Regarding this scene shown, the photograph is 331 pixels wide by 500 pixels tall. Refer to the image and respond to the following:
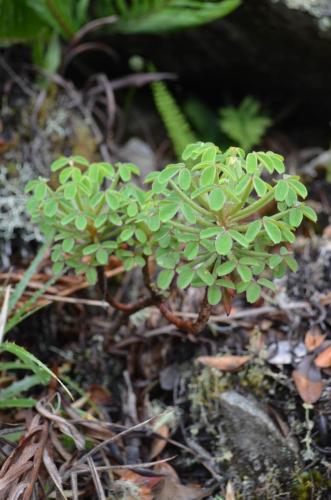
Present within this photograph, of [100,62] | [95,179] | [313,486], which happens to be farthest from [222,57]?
[313,486]

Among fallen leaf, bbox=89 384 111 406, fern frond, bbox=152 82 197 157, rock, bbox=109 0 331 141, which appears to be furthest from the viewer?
fern frond, bbox=152 82 197 157

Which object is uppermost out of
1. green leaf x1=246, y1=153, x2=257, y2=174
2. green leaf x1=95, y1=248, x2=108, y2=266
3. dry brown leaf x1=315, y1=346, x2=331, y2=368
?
green leaf x1=246, y1=153, x2=257, y2=174

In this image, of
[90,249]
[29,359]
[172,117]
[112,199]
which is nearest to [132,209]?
[112,199]

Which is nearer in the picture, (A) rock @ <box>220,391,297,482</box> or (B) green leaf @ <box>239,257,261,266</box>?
(B) green leaf @ <box>239,257,261,266</box>

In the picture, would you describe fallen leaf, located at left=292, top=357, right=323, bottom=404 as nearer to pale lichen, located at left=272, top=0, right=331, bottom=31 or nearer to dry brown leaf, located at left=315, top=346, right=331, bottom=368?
dry brown leaf, located at left=315, top=346, right=331, bottom=368

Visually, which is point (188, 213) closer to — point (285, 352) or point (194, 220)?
point (194, 220)

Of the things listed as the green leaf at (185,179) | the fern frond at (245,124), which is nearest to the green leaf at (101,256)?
the green leaf at (185,179)

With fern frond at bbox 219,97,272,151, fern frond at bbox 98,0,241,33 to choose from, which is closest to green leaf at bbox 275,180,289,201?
fern frond at bbox 98,0,241,33
